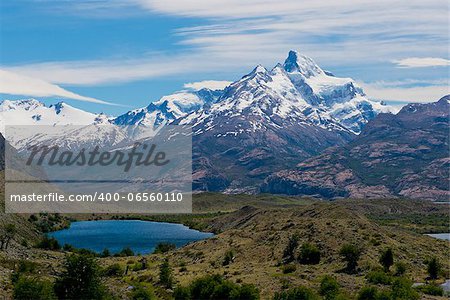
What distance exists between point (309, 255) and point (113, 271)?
42.4 metres

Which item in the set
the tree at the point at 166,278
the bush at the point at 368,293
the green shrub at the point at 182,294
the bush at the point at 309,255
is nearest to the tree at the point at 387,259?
the bush at the point at 309,255

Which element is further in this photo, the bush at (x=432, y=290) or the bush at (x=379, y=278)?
the bush at (x=379, y=278)

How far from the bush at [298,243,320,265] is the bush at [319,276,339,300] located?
22969mm

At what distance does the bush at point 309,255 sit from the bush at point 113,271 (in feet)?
128

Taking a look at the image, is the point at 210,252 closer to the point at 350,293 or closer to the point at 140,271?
the point at 140,271

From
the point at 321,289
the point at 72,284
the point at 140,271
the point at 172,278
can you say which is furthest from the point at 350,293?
the point at 140,271

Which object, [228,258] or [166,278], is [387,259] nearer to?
[228,258]

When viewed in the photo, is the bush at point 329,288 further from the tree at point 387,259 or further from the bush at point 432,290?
the tree at point 387,259

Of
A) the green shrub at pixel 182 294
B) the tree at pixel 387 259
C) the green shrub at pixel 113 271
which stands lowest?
the green shrub at pixel 113 271

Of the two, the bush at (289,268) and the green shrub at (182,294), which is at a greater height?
the bush at (289,268)

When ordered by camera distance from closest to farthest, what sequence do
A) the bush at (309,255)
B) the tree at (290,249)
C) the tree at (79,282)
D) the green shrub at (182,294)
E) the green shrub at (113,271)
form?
the tree at (79,282) < the green shrub at (182,294) < the bush at (309,255) < the tree at (290,249) < the green shrub at (113,271)

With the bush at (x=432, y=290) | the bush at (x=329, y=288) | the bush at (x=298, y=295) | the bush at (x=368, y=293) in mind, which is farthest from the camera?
the bush at (x=432, y=290)

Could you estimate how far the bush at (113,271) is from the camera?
414ft

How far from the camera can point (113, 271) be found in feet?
417
